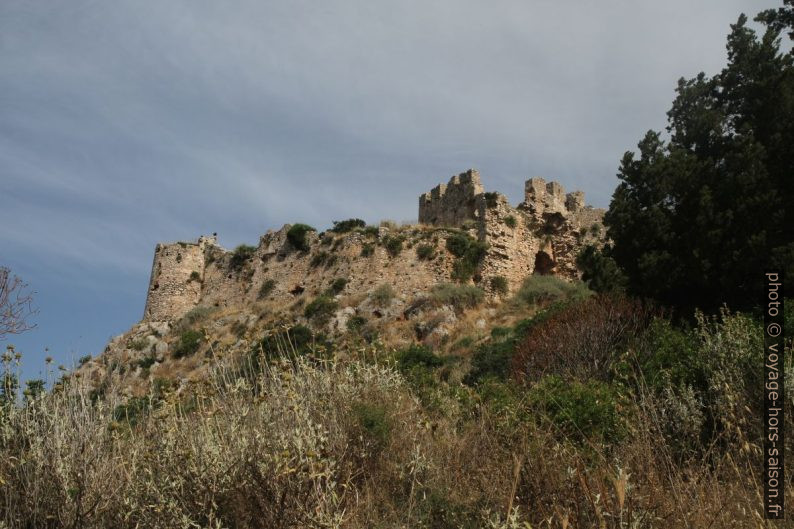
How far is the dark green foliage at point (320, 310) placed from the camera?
22.0 metres

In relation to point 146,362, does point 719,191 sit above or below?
above

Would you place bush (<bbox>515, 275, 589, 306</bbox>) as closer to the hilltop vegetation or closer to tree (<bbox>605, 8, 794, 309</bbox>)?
the hilltop vegetation

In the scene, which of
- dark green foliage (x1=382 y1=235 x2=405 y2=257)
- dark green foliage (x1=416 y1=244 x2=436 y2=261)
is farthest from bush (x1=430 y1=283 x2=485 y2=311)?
dark green foliage (x1=382 y1=235 x2=405 y2=257)

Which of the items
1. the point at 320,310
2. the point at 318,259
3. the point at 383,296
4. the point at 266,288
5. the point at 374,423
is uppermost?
the point at 318,259

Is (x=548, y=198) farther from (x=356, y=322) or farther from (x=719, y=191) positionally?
(x=719, y=191)

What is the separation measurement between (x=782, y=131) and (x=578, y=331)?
6.01 meters

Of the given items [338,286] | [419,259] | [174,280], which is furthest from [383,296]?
[174,280]

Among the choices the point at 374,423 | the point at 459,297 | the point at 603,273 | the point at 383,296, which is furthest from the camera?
the point at 383,296

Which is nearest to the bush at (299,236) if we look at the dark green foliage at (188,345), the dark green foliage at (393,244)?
the dark green foliage at (393,244)

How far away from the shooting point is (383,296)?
22.0m

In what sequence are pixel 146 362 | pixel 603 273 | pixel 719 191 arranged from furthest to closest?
pixel 146 362
pixel 603 273
pixel 719 191

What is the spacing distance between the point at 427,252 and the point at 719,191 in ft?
38.6

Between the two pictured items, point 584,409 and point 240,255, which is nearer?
point 584,409

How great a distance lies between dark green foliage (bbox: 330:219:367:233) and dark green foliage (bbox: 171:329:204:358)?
6908 mm
